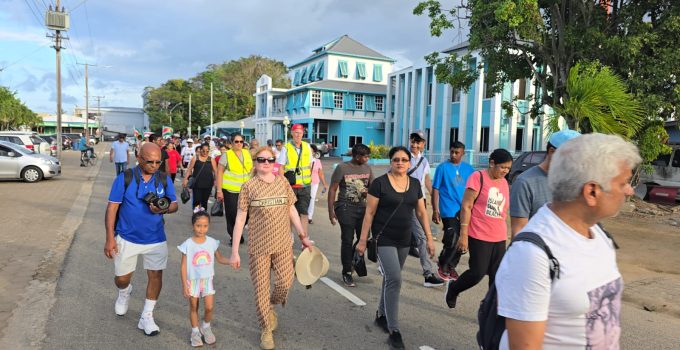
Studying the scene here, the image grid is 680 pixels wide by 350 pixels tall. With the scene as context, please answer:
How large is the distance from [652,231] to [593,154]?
1053 centimetres

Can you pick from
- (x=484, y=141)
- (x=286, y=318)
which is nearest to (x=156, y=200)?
(x=286, y=318)

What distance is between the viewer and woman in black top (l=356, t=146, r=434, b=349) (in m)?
4.19

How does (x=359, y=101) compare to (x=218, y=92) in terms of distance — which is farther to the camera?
(x=218, y=92)

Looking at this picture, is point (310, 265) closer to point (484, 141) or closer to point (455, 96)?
point (484, 141)

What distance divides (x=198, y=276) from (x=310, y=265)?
0.98m

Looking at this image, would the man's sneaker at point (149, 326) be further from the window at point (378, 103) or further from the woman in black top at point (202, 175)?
the window at point (378, 103)

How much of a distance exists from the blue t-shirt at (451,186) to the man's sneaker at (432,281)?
2.53 ft

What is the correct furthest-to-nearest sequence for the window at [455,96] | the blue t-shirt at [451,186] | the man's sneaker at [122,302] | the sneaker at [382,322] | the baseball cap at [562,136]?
the window at [455,96] < the blue t-shirt at [451,186] < the man's sneaker at [122,302] < the sneaker at [382,322] < the baseball cap at [562,136]

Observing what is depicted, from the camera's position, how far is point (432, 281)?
6.00 m

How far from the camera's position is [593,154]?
67.0 inches

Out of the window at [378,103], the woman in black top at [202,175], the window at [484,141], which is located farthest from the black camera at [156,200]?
the window at [378,103]

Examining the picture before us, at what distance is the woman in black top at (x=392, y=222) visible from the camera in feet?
13.8

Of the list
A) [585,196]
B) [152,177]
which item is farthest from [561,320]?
[152,177]

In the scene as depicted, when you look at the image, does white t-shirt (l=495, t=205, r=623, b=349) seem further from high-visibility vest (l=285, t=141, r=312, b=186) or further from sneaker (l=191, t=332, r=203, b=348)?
high-visibility vest (l=285, t=141, r=312, b=186)
